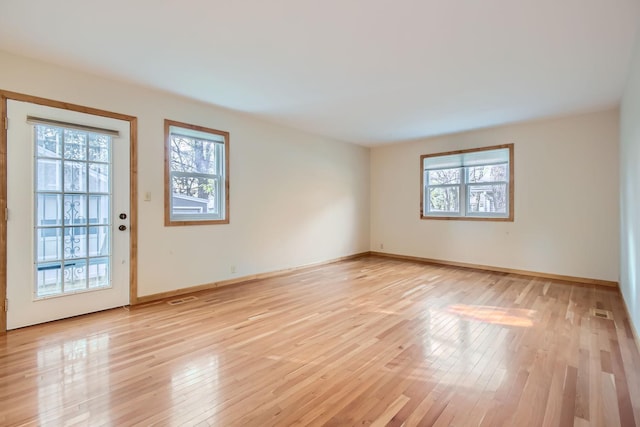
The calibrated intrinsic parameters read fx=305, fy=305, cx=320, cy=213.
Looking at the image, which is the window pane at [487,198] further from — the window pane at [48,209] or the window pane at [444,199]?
the window pane at [48,209]

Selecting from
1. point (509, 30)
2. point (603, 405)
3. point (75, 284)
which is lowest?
point (603, 405)

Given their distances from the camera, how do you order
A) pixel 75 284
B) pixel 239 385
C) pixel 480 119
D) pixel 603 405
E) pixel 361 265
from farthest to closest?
pixel 361 265 < pixel 480 119 < pixel 75 284 < pixel 239 385 < pixel 603 405

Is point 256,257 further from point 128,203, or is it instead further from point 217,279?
point 128,203

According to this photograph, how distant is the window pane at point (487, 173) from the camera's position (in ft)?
17.9

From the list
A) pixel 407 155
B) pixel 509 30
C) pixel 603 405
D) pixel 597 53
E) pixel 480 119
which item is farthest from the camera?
pixel 407 155

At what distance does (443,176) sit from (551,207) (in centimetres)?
190

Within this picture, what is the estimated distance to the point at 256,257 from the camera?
198 inches

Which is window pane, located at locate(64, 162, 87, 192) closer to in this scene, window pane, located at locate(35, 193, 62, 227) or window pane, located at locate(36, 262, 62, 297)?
window pane, located at locate(35, 193, 62, 227)

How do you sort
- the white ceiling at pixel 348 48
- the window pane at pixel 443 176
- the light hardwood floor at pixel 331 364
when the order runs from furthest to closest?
1. the window pane at pixel 443 176
2. the white ceiling at pixel 348 48
3. the light hardwood floor at pixel 331 364

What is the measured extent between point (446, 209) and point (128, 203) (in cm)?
549

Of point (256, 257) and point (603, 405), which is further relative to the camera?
point (256, 257)

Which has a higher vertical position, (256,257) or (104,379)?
(256,257)

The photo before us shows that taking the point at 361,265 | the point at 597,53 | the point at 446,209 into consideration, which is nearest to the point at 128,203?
the point at 361,265

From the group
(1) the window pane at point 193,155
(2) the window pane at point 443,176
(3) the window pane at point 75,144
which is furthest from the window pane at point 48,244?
(2) the window pane at point 443,176
